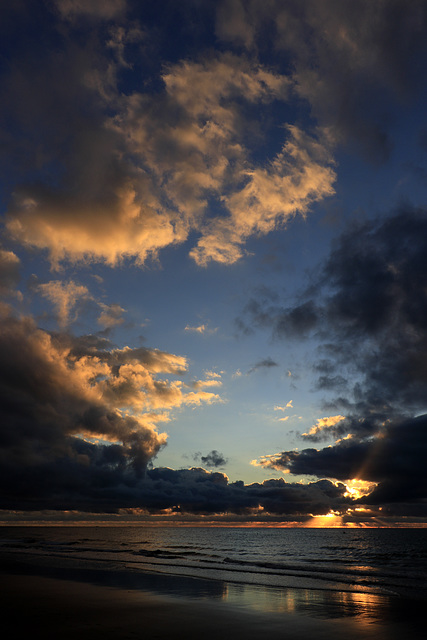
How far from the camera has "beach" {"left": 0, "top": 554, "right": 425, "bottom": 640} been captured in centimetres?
1728

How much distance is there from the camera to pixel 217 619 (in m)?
19.8

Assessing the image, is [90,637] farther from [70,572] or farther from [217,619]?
[70,572]

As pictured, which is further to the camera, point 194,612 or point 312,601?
point 312,601

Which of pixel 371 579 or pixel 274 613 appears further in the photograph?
pixel 371 579

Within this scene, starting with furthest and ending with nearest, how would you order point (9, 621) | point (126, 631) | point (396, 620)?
point (396, 620) → point (9, 621) → point (126, 631)

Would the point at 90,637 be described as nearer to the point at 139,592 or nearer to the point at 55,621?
the point at 55,621

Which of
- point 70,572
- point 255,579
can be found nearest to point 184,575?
point 255,579

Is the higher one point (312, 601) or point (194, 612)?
point (194, 612)

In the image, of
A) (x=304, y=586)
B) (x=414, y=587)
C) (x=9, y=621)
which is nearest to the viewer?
(x=9, y=621)

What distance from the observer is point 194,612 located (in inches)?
848

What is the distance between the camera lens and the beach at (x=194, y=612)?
17.3m

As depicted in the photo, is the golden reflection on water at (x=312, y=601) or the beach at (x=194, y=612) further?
the golden reflection on water at (x=312, y=601)

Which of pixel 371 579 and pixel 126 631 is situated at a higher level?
pixel 126 631

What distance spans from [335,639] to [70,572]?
112 ft
